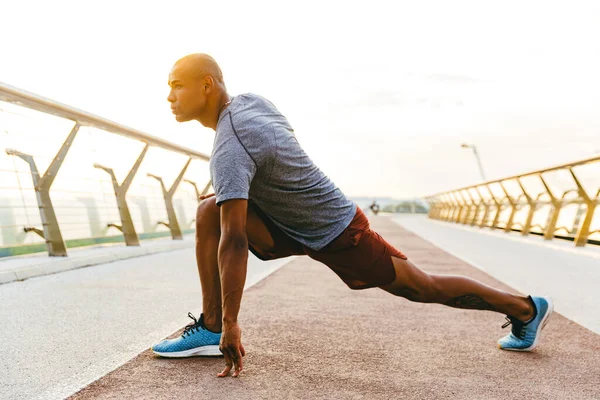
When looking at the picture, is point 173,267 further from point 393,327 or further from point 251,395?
point 251,395

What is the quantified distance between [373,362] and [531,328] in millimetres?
940

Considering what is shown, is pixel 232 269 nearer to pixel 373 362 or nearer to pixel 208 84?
pixel 208 84

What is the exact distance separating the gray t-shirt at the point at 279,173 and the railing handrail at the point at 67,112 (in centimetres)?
376

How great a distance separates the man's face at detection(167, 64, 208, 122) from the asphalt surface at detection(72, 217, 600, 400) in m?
1.18

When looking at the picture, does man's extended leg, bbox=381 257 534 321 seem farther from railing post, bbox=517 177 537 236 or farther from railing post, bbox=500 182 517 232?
railing post, bbox=500 182 517 232

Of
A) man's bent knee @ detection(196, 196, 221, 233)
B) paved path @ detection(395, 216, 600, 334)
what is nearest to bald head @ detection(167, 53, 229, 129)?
man's bent knee @ detection(196, 196, 221, 233)

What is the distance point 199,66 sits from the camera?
2809mm

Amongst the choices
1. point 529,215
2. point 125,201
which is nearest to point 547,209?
point 529,215

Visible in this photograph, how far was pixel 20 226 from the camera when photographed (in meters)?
6.32

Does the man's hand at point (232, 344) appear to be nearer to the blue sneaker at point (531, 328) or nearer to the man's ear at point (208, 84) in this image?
the man's ear at point (208, 84)

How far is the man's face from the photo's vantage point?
2.80m

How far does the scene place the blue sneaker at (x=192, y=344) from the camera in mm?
3023

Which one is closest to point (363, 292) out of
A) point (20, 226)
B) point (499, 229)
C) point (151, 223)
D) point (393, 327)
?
point (393, 327)

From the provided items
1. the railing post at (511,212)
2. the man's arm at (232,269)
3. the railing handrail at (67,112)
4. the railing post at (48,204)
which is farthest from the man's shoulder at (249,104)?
the railing post at (511,212)
